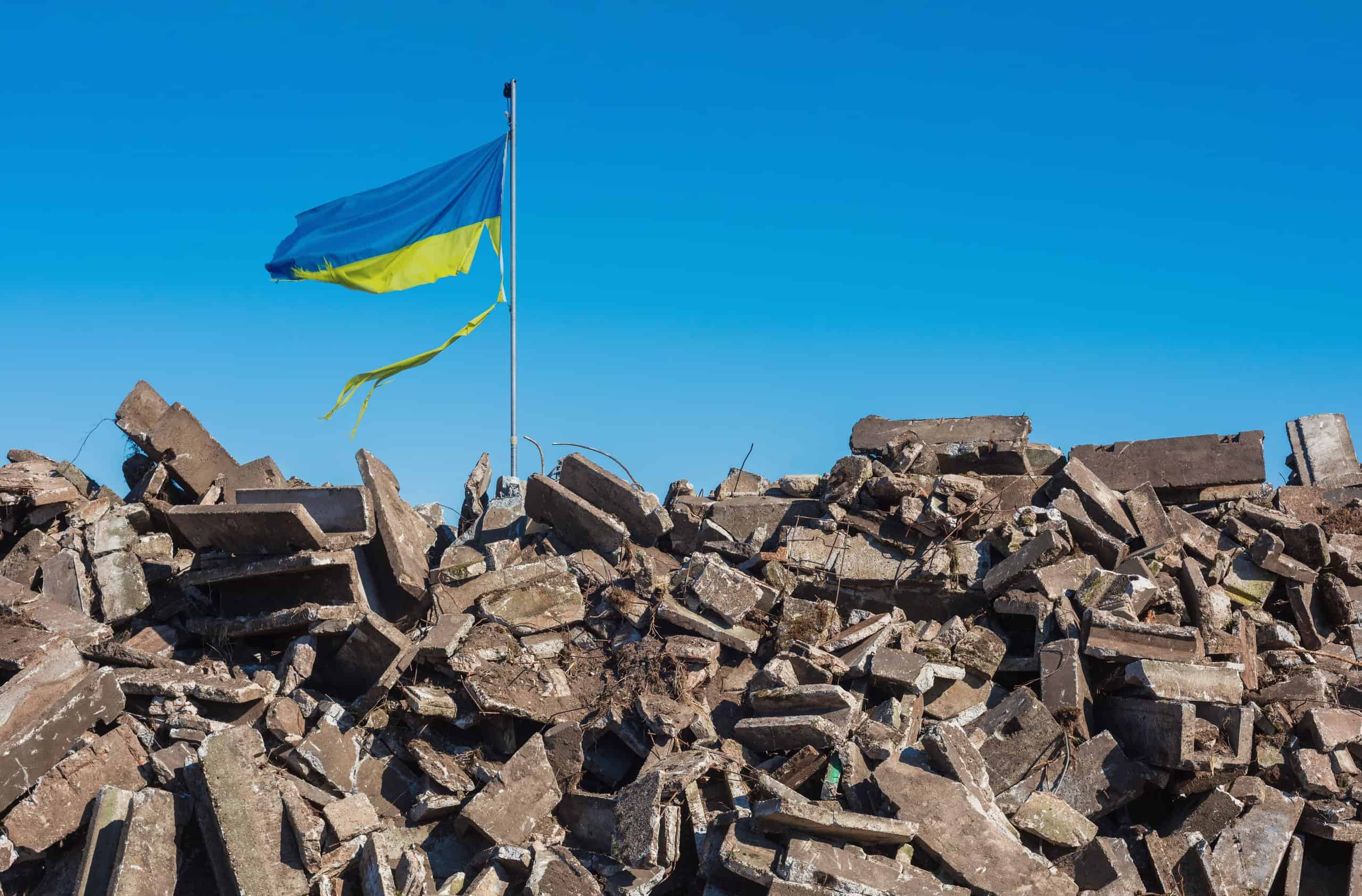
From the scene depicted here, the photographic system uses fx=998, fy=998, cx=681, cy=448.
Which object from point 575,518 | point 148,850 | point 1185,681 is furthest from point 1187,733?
point 148,850

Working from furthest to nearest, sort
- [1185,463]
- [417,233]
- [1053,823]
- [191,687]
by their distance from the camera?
[417,233] < [1185,463] < [191,687] < [1053,823]

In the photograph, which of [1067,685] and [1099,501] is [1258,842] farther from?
[1099,501]

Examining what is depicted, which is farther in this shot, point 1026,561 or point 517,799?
point 1026,561

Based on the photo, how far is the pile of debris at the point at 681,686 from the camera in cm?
616

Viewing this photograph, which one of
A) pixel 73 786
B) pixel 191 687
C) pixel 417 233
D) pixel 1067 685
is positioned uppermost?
pixel 417 233

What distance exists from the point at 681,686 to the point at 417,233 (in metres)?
9.21

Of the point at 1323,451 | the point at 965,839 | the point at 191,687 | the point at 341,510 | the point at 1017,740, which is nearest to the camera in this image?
the point at 965,839

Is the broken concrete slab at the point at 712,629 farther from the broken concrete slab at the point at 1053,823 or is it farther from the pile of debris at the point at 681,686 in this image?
the broken concrete slab at the point at 1053,823

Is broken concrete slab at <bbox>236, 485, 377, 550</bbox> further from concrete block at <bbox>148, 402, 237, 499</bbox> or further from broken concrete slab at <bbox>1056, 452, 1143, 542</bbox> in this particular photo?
broken concrete slab at <bbox>1056, 452, 1143, 542</bbox>

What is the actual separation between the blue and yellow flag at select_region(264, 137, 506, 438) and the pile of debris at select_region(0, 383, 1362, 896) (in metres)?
4.46

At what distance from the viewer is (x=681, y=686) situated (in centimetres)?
743

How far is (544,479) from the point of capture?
9547 millimetres

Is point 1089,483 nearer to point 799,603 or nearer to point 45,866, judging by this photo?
point 799,603

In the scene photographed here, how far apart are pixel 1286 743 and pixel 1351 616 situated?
2422mm
